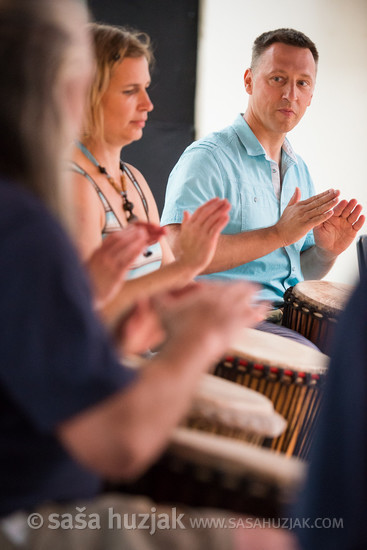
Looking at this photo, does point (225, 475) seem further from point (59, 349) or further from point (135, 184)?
point (135, 184)

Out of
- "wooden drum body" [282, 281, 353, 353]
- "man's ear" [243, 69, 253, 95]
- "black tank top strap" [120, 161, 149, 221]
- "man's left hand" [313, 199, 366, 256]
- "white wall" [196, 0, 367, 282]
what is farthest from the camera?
"white wall" [196, 0, 367, 282]

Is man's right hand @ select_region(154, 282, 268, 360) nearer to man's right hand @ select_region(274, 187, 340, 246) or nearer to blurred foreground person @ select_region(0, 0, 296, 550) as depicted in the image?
blurred foreground person @ select_region(0, 0, 296, 550)

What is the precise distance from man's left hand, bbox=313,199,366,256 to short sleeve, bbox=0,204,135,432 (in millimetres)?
2120

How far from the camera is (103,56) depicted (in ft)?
6.06

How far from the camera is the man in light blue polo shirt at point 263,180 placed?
2.55 meters

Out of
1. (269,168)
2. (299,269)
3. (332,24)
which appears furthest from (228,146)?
(332,24)

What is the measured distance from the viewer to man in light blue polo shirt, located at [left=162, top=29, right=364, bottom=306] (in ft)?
8.36

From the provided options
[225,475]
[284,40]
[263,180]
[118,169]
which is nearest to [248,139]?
[263,180]

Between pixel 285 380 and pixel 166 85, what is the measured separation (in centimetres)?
269

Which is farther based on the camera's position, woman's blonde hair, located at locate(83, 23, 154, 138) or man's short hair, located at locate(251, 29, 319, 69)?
man's short hair, located at locate(251, 29, 319, 69)

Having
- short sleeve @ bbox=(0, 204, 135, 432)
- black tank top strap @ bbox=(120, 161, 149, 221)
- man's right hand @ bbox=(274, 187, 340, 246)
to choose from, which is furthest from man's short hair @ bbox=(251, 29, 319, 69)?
short sleeve @ bbox=(0, 204, 135, 432)

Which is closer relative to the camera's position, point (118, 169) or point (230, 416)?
point (230, 416)
